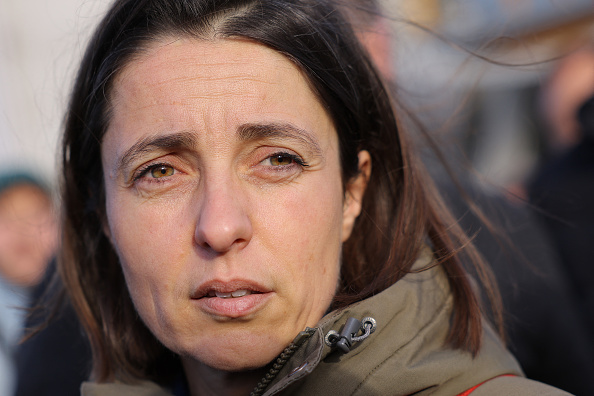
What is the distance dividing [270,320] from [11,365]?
2.69m

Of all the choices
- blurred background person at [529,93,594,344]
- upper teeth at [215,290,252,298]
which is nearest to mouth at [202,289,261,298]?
upper teeth at [215,290,252,298]

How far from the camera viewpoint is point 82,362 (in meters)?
3.38

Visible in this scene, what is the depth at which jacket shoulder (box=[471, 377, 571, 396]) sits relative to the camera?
1.72 metres

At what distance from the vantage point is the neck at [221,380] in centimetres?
205

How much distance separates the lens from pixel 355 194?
228 centimetres

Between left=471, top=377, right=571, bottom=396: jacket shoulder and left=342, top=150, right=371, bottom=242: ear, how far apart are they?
73 cm

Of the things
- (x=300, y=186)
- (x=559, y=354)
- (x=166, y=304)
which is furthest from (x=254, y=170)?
(x=559, y=354)

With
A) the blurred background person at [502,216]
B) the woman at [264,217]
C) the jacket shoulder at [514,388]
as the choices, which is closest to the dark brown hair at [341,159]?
the woman at [264,217]

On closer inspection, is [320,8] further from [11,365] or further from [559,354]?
[11,365]

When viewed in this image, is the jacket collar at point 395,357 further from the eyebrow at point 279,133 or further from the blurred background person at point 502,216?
the blurred background person at point 502,216

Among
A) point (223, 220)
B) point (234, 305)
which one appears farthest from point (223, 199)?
point (234, 305)

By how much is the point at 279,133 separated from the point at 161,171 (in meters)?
0.42

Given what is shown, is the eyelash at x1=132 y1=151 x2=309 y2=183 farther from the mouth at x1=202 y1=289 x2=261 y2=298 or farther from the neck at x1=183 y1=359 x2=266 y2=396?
the neck at x1=183 y1=359 x2=266 y2=396

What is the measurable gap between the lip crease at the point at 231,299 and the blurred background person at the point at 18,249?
6.73ft
